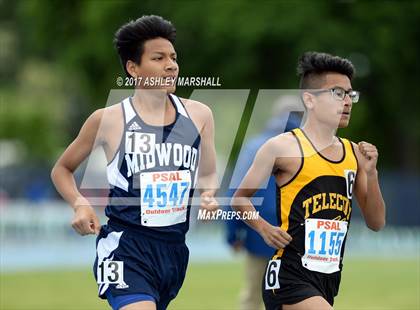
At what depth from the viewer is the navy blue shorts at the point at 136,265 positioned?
5.64 meters

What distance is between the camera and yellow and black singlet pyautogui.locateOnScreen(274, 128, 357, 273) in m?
5.82

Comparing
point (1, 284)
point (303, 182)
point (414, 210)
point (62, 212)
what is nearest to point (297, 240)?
point (303, 182)

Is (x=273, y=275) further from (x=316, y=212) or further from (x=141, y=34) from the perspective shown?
(x=141, y=34)

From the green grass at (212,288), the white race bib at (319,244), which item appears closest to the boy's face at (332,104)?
the white race bib at (319,244)

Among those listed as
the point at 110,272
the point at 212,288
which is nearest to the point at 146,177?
the point at 110,272

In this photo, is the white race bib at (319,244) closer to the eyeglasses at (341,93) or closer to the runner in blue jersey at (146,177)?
the runner in blue jersey at (146,177)

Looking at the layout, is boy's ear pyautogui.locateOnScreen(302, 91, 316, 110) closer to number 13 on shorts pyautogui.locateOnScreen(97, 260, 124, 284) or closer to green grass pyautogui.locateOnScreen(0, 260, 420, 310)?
number 13 on shorts pyautogui.locateOnScreen(97, 260, 124, 284)

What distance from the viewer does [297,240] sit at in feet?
19.1

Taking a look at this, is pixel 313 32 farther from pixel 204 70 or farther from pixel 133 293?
pixel 133 293

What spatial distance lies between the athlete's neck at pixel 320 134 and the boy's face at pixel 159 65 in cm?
86

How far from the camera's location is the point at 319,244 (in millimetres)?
5816

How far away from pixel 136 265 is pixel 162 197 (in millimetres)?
407

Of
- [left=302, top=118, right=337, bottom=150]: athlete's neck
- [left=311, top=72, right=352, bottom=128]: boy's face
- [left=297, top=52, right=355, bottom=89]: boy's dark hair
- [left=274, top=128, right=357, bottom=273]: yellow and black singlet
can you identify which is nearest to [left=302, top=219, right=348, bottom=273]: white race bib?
[left=274, top=128, right=357, bottom=273]: yellow and black singlet

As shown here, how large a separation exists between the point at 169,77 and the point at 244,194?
824 mm
